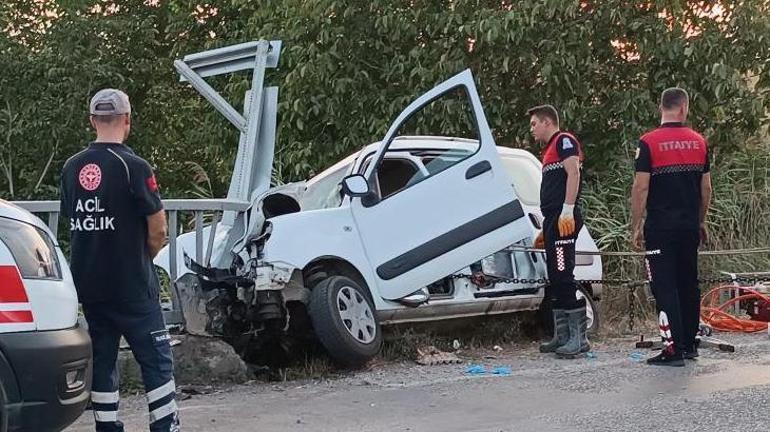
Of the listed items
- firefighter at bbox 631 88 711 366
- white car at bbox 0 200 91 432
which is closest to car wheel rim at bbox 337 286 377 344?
firefighter at bbox 631 88 711 366

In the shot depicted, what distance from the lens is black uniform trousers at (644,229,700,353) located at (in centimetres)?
707

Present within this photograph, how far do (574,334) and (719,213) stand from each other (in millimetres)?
4783

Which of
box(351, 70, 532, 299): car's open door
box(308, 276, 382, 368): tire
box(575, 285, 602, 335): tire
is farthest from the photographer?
box(575, 285, 602, 335): tire

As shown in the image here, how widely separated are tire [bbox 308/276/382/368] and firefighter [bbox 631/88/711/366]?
200 cm

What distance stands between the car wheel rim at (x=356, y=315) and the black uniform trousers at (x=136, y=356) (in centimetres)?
233

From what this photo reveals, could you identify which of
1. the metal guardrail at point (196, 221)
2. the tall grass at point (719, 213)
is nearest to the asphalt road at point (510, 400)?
the metal guardrail at point (196, 221)

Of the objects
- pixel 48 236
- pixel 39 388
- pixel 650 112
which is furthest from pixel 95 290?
pixel 650 112

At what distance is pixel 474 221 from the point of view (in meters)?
7.36

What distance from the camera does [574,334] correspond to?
765 cm

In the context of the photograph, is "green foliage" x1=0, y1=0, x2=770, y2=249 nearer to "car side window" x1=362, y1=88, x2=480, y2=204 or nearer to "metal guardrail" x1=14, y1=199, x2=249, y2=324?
"car side window" x1=362, y1=88, x2=480, y2=204

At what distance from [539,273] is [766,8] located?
533 centimetres

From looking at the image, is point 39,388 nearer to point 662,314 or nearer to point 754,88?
point 662,314

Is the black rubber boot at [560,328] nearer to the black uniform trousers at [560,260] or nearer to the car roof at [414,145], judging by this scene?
the black uniform trousers at [560,260]

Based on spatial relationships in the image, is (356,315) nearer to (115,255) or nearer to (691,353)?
(691,353)
